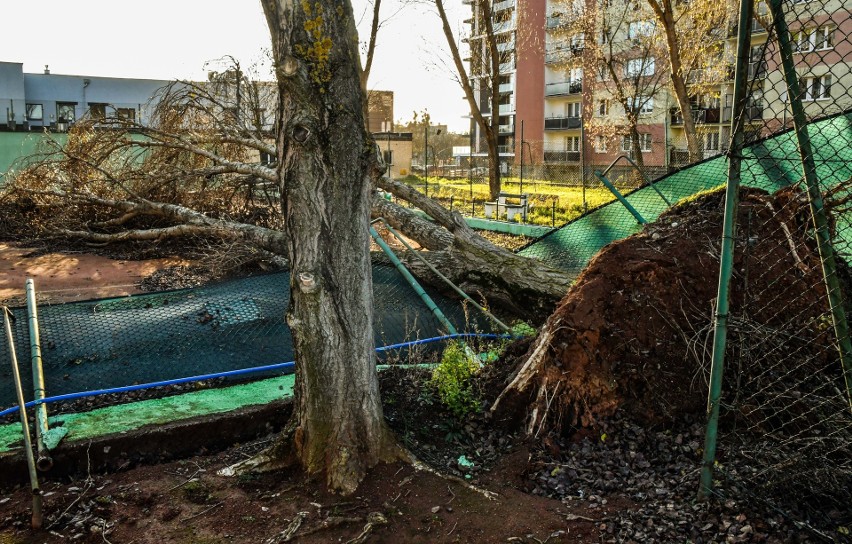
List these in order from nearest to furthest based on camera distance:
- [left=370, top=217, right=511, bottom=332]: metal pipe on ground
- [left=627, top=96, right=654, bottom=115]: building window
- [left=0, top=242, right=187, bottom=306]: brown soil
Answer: [left=370, top=217, right=511, bottom=332]: metal pipe on ground
[left=0, top=242, right=187, bottom=306]: brown soil
[left=627, top=96, right=654, bottom=115]: building window

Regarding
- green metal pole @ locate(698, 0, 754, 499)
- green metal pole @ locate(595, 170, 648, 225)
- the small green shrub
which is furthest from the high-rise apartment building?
green metal pole @ locate(698, 0, 754, 499)

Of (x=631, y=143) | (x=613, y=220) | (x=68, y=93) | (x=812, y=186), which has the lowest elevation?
(x=613, y=220)

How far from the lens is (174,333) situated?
576 centimetres

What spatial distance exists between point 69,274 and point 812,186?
31.9ft

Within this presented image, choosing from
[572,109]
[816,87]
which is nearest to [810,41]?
[816,87]

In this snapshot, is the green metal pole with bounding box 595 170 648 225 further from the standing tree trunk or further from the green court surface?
the standing tree trunk

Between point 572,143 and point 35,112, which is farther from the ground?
point 35,112

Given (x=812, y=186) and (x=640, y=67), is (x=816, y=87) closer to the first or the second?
(x=812, y=186)

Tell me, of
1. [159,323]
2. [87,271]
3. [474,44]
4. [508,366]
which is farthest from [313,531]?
[474,44]

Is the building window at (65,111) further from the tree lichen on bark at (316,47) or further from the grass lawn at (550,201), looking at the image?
the tree lichen on bark at (316,47)

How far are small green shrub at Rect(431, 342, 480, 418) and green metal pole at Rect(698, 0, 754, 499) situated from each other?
1435 millimetres

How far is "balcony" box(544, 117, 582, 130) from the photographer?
41375 mm

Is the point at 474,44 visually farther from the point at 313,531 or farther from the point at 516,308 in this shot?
the point at 313,531

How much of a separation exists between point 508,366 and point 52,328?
386 cm
